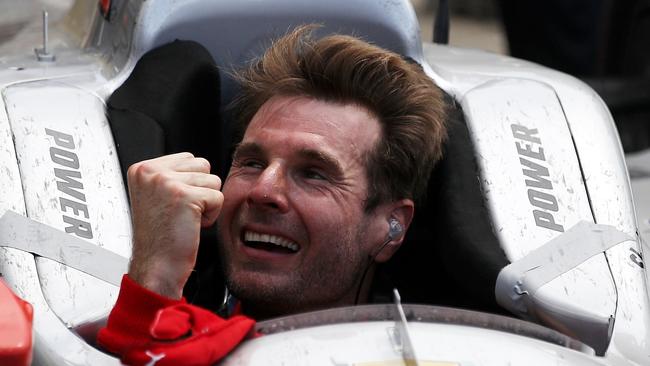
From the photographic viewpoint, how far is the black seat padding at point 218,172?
2.46 metres

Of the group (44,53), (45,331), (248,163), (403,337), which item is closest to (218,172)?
(248,163)

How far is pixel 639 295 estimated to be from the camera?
2322 millimetres

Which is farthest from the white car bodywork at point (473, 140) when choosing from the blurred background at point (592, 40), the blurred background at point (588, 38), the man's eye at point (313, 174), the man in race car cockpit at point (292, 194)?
the blurred background at point (588, 38)

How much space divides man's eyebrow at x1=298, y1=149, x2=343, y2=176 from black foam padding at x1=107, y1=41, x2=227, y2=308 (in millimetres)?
298

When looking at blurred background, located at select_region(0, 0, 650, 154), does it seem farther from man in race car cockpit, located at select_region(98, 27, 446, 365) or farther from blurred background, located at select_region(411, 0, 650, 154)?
man in race car cockpit, located at select_region(98, 27, 446, 365)

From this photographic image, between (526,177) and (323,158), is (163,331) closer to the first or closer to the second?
(323,158)

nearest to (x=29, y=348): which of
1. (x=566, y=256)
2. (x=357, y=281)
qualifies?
(x=357, y=281)

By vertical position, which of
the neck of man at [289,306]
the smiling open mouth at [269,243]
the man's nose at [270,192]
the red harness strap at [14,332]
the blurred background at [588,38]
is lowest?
the blurred background at [588,38]

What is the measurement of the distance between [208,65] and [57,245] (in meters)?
0.56

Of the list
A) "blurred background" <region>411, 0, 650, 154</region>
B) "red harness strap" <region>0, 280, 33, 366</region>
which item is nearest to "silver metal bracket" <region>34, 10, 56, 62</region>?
"red harness strap" <region>0, 280, 33, 366</region>

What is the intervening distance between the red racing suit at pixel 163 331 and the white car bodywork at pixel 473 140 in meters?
0.03

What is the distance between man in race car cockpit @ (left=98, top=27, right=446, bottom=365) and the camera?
2.03 metres

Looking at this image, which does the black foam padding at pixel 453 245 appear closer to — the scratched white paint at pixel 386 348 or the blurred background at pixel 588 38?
the scratched white paint at pixel 386 348

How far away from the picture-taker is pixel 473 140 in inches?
102
